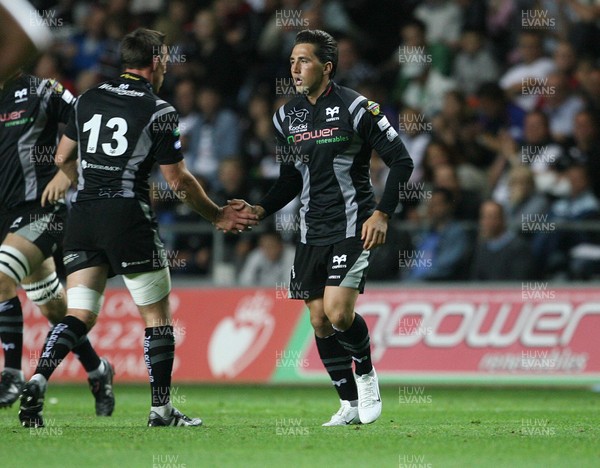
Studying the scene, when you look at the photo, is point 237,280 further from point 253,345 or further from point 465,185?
point 465,185

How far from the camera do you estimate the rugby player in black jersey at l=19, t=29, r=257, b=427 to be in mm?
7672

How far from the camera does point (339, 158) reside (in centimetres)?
810

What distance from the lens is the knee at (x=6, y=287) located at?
8953 millimetres

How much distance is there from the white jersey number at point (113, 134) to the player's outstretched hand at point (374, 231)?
169 cm

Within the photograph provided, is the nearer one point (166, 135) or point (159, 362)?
point (166, 135)

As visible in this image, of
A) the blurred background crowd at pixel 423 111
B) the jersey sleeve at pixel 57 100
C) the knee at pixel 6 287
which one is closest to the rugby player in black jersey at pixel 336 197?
the jersey sleeve at pixel 57 100

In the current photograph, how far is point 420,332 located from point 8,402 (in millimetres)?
5140

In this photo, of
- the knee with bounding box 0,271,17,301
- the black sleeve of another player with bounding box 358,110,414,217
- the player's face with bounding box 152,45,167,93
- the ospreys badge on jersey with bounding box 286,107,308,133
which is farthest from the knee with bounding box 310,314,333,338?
the knee with bounding box 0,271,17,301

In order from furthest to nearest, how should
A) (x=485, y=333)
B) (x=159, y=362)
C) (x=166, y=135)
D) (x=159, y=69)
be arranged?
1. (x=485, y=333)
2. (x=159, y=69)
3. (x=159, y=362)
4. (x=166, y=135)

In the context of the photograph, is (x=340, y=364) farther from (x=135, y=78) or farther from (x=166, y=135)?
(x=135, y=78)

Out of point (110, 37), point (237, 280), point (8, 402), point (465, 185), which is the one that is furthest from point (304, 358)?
point (110, 37)

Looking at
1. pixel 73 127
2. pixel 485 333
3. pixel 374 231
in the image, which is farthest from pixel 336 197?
pixel 485 333

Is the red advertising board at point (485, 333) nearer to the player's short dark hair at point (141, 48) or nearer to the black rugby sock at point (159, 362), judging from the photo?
the black rugby sock at point (159, 362)

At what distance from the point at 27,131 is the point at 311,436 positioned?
3.59 meters
